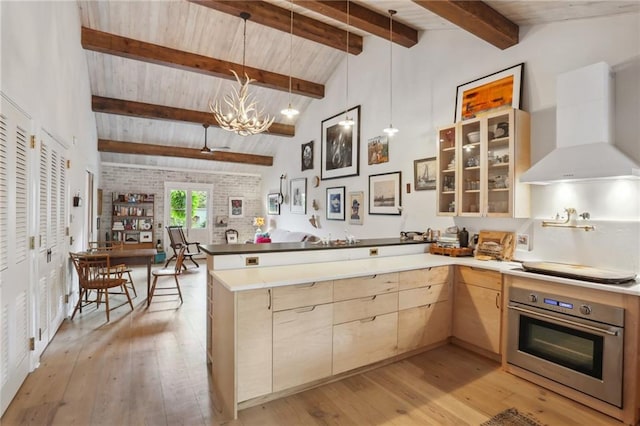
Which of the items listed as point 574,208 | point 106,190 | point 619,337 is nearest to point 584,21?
point 574,208

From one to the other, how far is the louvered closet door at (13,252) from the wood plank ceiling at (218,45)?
246 cm

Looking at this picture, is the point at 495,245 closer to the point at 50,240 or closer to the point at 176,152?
the point at 50,240

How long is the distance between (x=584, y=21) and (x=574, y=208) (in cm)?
162

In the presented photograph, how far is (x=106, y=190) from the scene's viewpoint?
835 cm

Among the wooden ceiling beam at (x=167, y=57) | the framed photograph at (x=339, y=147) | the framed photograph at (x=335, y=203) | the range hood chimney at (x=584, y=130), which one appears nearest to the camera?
the range hood chimney at (x=584, y=130)

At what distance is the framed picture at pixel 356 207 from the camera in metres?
5.45

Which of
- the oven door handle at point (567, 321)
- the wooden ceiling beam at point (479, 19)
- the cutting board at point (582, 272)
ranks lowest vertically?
the oven door handle at point (567, 321)

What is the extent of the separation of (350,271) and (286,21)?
348 cm

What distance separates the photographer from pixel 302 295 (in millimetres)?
2402

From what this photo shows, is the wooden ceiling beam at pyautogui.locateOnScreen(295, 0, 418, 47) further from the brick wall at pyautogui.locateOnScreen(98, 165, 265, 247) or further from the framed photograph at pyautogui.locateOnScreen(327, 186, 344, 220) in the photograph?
the brick wall at pyautogui.locateOnScreen(98, 165, 265, 247)

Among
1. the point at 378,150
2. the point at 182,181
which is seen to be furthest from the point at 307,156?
the point at 182,181

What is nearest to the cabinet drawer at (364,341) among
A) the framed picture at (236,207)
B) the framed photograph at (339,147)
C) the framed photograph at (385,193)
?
the framed photograph at (385,193)

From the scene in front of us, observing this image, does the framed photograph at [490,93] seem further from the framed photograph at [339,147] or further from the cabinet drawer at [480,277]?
the framed photograph at [339,147]

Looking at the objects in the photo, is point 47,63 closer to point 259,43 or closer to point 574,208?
point 259,43
